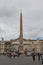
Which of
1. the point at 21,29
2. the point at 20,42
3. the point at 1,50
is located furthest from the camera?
the point at 1,50

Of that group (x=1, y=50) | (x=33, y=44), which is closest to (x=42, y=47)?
(x=33, y=44)

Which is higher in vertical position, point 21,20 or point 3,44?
point 21,20

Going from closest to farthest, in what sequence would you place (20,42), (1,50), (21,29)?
(21,29) < (20,42) < (1,50)

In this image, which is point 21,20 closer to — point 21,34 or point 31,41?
point 21,34

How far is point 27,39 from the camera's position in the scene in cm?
12262

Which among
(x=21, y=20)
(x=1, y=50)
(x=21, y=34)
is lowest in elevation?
(x=1, y=50)

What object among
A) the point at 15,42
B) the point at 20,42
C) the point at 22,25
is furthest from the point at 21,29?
the point at 15,42

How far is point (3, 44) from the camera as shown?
120688mm

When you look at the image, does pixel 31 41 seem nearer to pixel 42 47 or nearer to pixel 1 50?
pixel 42 47

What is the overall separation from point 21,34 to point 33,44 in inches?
736

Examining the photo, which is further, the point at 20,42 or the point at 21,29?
the point at 20,42

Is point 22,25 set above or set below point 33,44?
above

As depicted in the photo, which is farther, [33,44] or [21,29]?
[33,44]

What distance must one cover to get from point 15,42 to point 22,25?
17.9 m
